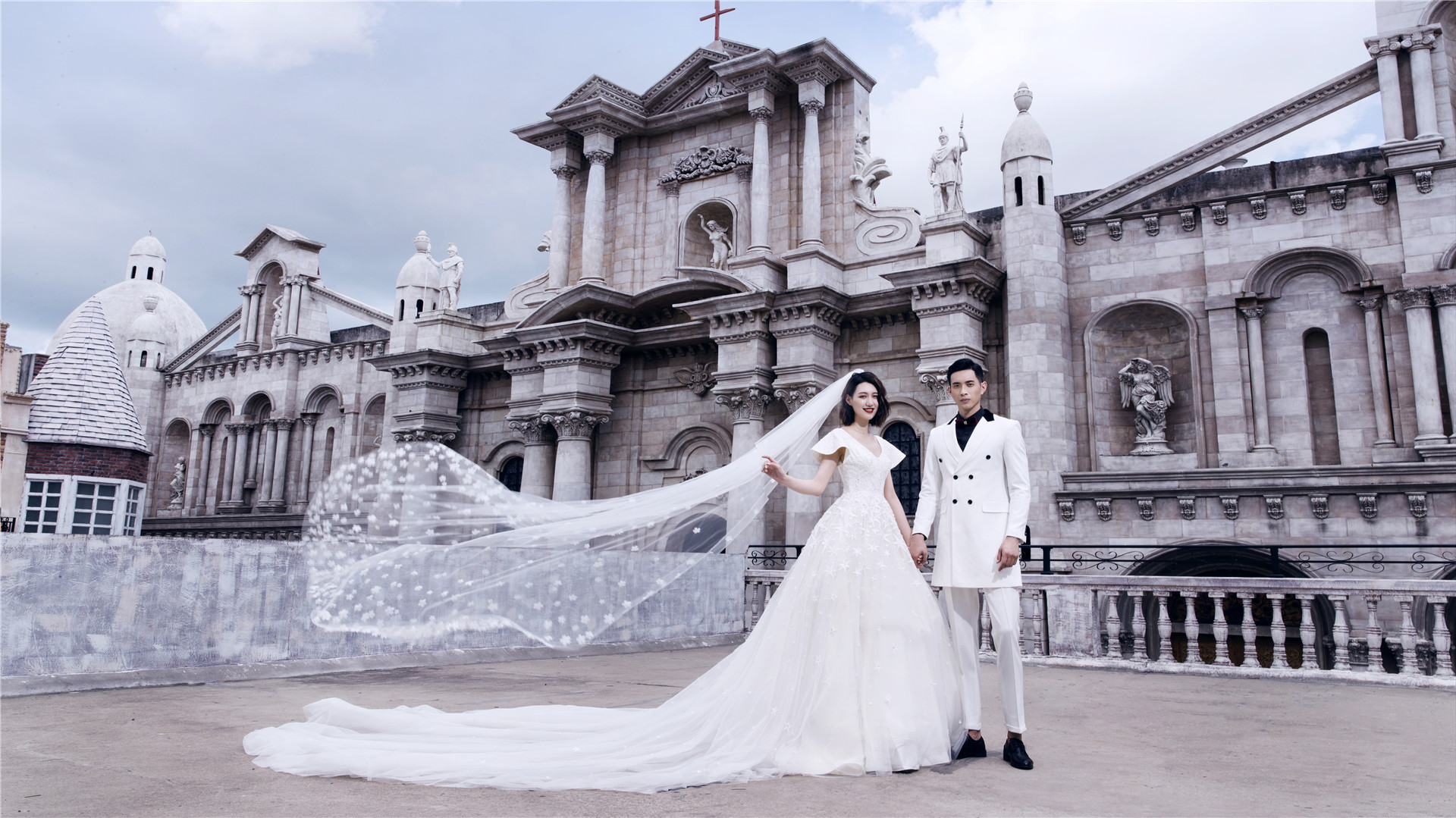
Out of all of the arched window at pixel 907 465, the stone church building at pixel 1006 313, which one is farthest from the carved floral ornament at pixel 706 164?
the arched window at pixel 907 465

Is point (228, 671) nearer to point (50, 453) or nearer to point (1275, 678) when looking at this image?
point (1275, 678)

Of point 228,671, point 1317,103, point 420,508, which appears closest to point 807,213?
point 1317,103

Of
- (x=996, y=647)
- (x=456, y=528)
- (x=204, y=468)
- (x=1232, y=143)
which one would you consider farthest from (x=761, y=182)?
(x=204, y=468)

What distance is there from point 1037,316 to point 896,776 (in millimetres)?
14287

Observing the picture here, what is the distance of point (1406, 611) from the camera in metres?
9.10

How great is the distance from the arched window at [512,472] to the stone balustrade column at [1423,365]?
1975 cm

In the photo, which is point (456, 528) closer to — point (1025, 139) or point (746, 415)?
point (746, 415)

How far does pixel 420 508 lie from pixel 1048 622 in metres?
7.29

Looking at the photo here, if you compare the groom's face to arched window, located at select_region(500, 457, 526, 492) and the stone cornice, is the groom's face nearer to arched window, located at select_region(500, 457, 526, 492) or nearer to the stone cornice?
the stone cornice

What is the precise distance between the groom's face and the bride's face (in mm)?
495

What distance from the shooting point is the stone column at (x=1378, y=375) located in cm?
1573

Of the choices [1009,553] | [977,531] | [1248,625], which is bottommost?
[1248,625]

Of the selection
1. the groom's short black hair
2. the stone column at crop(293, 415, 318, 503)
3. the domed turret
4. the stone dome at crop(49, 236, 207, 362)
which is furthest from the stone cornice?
the domed turret

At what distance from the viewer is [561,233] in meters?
25.2
